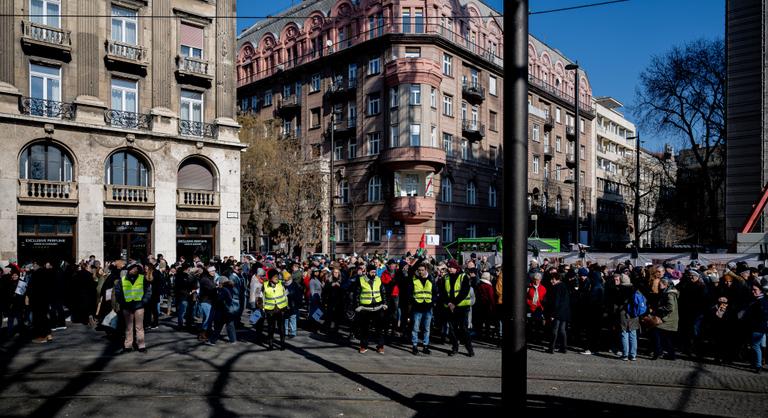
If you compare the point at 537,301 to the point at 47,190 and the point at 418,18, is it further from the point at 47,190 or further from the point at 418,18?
the point at 418,18

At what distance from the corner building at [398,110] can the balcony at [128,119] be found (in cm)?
1793

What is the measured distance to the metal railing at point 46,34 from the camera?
22.9m

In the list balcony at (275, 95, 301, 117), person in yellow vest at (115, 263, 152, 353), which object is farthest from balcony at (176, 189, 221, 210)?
balcony at (275, 95, 301, 117)

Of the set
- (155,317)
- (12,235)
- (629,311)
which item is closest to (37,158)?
(12,235)

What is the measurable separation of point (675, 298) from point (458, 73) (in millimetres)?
34129

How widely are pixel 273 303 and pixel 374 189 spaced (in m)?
30.4

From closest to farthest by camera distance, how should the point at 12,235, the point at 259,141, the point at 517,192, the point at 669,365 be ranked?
1. the point at 517,192
2. the point at 669,365
3. the point at 12,235
4. the point at 259,141

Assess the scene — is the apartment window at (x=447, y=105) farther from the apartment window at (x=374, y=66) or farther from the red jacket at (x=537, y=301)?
the red jacket at (x=537, y=301)

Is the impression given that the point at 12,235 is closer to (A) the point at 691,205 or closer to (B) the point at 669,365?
(B) the point at 669,365

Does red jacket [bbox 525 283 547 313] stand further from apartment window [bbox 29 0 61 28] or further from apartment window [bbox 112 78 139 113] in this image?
apartment window [bbox 29 0 61 28]

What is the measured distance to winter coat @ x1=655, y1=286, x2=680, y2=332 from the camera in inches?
446

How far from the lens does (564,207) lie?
58.2 metres

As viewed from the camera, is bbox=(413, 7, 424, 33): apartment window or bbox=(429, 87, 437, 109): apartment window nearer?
bbox=(429, 87, 437, 109): apartment window

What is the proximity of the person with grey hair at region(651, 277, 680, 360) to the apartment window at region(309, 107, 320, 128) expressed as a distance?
1489 inches
